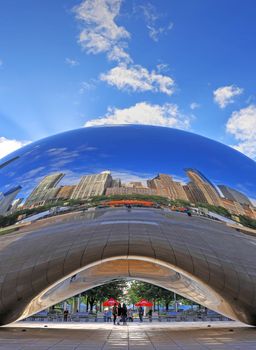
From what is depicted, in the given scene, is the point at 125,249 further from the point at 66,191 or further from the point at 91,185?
the point at 66,191

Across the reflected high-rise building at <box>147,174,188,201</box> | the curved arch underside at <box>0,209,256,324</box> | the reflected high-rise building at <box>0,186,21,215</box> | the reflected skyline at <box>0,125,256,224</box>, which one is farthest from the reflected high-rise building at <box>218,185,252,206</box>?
the reflected high-rise building at <box>0,186,21,215</box>

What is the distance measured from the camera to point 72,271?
34.4 feet

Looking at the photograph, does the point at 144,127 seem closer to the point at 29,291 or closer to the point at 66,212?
the point at 66,212

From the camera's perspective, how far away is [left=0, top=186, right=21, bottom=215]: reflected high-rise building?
8539mm

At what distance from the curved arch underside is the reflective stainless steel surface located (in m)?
0.03

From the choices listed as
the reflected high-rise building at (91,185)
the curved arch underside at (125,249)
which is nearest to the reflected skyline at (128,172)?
the reflected high-rise building at (91,185)

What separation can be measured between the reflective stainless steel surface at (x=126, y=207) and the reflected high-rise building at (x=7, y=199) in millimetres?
24

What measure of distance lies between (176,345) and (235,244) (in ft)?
9.18

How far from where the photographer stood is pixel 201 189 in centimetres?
851

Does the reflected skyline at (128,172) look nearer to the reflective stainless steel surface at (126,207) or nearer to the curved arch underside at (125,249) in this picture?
the reflective stainless steel surface at (126,207)

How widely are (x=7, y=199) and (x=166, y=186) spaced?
12.0 feet

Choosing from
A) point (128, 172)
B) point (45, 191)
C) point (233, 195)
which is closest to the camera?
point (128, 172)

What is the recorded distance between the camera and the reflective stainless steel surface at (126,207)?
845 cm

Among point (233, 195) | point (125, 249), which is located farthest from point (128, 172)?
point (125, 249)
